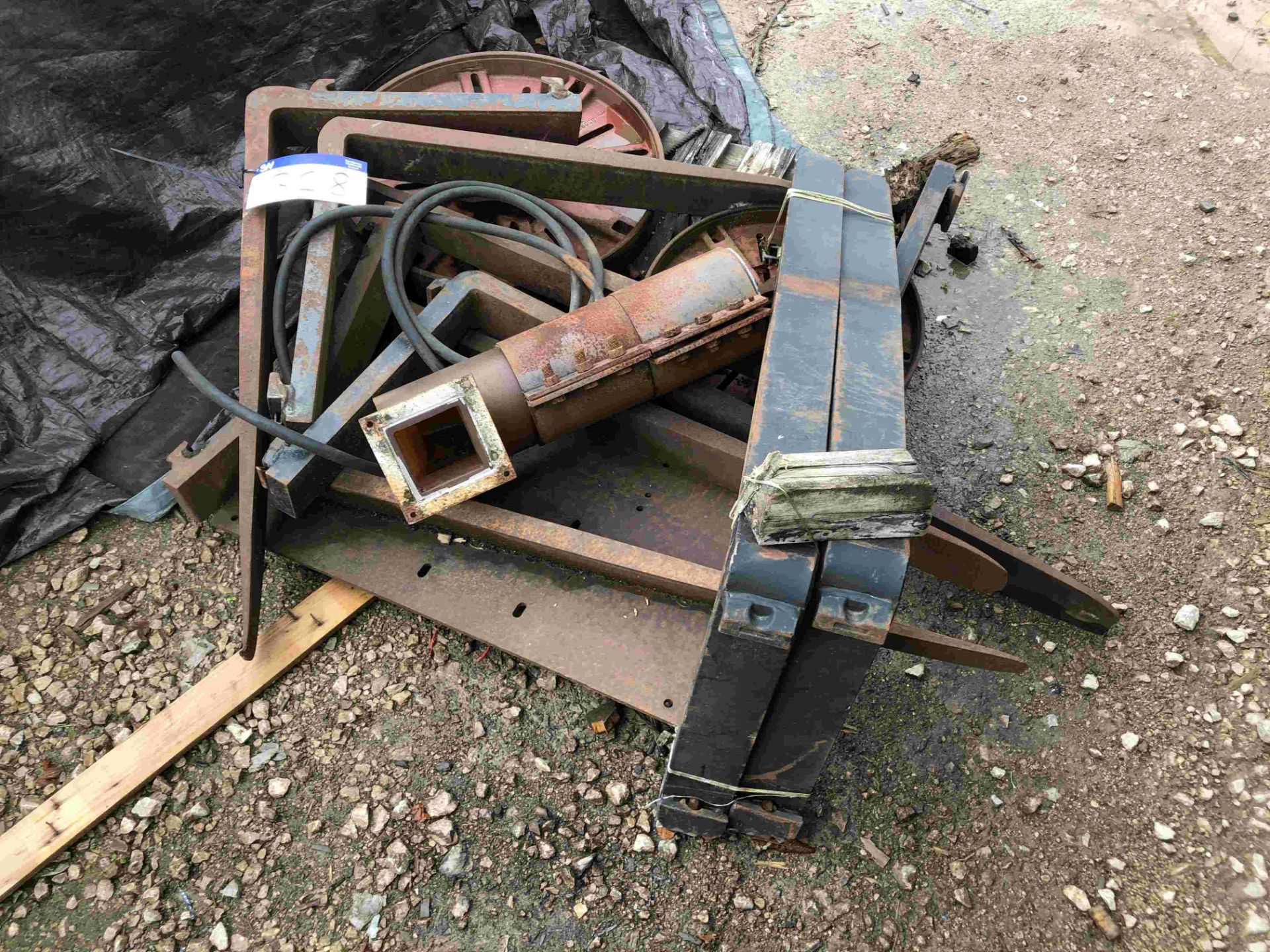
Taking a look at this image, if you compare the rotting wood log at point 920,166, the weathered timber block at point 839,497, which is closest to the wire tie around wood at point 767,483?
the weathered timber block at point 839,497

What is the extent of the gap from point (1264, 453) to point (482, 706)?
3.20 m

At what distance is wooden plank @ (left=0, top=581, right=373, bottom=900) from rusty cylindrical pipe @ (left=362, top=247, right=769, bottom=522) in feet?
2.41

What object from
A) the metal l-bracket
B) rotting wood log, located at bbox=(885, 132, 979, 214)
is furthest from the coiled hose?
rotting wood log, located at bbox=(885, 132, 979, 214)

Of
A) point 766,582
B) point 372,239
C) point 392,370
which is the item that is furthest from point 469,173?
point 766,582

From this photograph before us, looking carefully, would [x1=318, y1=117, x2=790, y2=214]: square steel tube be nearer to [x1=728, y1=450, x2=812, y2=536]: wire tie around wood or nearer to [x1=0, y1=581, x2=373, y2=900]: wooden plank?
[x1=728, y1=450, x2=812, y2=536]: wire tie around wood

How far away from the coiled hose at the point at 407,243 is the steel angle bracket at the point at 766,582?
0.73 meters

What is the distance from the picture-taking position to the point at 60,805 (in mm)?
2299

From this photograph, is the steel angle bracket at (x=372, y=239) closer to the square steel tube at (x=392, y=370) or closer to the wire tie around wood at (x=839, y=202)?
the square steel tube at (x=392, y=370)

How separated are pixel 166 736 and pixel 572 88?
3.46m

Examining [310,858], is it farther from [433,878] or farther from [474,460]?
[474,460]

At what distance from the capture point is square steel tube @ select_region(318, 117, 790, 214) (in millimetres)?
2715

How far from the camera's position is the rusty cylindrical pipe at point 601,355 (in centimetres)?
229

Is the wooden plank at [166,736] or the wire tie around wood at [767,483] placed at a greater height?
the wire tie around wood at [767,483]

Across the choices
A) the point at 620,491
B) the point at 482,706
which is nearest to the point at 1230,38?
the point at 620,491
